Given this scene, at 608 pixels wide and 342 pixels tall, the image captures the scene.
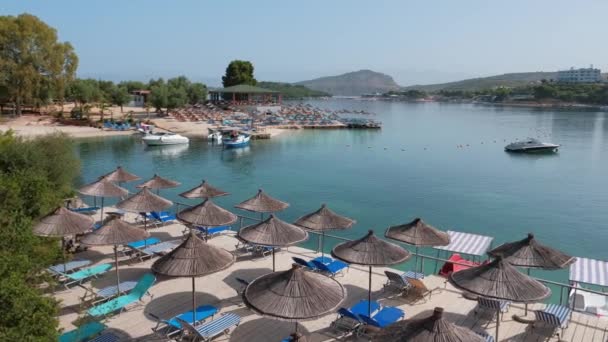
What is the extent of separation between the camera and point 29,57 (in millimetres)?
52000

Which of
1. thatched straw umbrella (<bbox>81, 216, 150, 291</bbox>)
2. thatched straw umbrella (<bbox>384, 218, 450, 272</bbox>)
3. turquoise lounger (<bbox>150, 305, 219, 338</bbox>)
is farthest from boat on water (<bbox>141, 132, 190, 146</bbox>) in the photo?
turquoise lounger (<bbox>150, 305, 219, 338</bbox>)

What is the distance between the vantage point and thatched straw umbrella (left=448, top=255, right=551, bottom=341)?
25.0 ft

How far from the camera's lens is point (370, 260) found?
9.42 m

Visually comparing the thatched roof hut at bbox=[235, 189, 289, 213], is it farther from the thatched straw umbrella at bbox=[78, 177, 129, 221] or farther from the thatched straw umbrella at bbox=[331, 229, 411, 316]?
the thatched straw umbrella at bbox=[78, 177, 129, 221]

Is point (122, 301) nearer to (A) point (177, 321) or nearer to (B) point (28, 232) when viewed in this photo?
(A) point (177, 321)

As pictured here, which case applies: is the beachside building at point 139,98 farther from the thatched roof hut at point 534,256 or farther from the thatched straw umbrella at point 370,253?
the thatched roof hut at point 534,256

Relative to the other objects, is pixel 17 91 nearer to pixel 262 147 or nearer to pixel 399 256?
pixel 262 147

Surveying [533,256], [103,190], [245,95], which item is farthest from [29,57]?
[533,256]

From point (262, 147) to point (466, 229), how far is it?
3198cm

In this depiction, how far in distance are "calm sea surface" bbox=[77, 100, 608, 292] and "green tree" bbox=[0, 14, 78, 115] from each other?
1071 cm

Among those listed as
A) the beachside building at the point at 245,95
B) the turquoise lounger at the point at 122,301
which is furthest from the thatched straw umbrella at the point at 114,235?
the beachside building at the point at 245,95

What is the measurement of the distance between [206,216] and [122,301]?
3494 mm

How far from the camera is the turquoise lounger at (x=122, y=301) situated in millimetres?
8969

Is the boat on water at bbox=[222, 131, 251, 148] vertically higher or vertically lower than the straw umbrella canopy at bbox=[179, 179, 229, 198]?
lower
